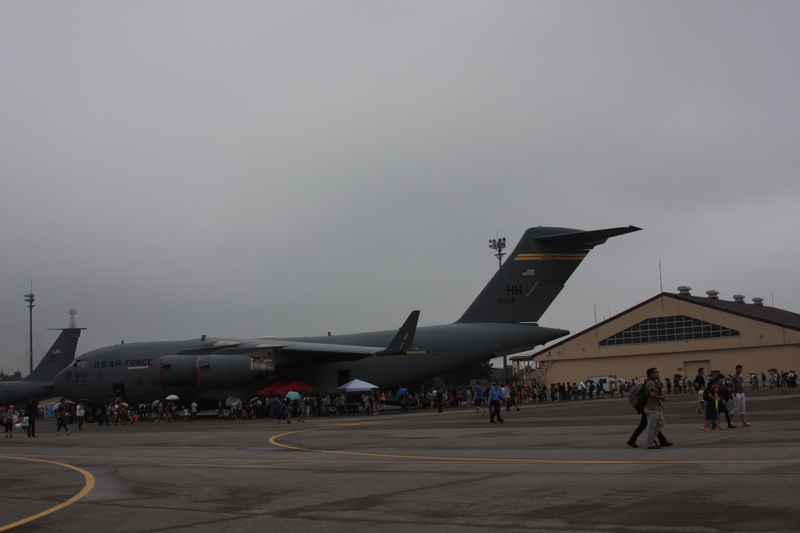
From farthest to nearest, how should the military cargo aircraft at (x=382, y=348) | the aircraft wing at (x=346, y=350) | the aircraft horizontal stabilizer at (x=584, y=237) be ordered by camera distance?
the military cargo aircraft at (x=382, y=348)
the aircraft horizontal stabilizer at (x=584, y=237)
the aircraft wing at (x=346, y=350)

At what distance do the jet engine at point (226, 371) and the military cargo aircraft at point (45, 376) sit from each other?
1977 cm


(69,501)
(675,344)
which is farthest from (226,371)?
(675,344)

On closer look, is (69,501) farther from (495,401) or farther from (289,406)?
(289,406)

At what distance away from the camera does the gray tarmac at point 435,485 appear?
685 centimetres

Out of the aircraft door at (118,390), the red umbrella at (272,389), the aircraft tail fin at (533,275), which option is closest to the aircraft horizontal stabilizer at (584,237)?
the aircraft tail fin at (533,275)

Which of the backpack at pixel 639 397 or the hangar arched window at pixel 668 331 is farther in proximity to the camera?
the hangar arched window at pixel 668 331

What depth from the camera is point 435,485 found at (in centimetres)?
915

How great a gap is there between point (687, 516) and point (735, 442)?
6.77 m

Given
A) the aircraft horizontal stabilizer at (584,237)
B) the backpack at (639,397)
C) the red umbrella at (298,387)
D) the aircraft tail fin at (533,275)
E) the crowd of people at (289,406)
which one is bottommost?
the crowd of people at (289,406)

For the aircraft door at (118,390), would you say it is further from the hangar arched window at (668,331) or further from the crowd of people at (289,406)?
the hangar arched window at (668,331)

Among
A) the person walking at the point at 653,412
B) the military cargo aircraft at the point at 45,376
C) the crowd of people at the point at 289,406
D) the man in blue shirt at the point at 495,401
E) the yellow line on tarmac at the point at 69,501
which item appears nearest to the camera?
the yellow line on tarmac at the point at 69,501

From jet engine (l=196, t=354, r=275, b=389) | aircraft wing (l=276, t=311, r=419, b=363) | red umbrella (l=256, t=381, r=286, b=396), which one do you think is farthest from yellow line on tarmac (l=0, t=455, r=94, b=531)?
red umbrella (l=256, t=381, r=286, b=396)

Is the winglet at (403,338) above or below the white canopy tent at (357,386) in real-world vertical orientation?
above

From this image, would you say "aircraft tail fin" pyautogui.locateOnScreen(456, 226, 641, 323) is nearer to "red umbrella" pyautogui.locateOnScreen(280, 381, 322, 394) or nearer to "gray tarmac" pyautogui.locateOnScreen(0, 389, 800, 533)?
"red umbrella" pyautogui.locateOnScreen(280, 381, 322, 394)
